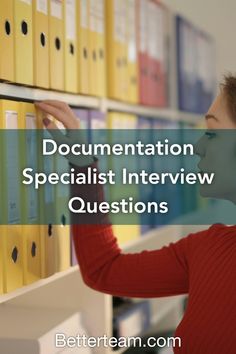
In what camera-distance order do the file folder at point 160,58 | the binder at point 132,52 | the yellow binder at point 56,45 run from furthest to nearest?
the file folder at point 160,58 < the binder at point 132,52 < the yellow binder at point 56,45

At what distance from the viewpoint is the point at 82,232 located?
1570 mm

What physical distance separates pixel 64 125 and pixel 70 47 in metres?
0.21

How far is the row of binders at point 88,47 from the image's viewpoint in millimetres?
1313

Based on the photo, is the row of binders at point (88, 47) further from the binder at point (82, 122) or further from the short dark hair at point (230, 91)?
the short dark hair at point (230, 91)

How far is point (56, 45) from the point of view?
4.85 feet

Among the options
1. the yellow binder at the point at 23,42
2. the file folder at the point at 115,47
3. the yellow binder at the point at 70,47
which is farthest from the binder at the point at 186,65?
the yellow binder at the point at 23,42

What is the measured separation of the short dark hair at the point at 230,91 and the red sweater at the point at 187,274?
0.30 m

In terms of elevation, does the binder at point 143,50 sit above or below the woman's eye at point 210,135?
above

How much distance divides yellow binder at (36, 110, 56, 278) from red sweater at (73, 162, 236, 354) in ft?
0.34

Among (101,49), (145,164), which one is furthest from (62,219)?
(145,164)

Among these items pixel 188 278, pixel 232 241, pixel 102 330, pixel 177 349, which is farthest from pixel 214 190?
pixel 102 330

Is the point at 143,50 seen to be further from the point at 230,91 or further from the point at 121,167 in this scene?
the point at 230,91

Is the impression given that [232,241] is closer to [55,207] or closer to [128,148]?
[55,207]

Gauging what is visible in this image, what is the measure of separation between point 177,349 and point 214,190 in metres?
0.37
